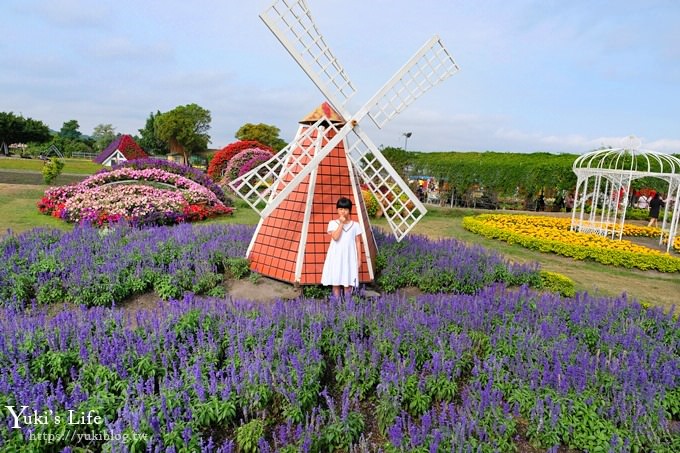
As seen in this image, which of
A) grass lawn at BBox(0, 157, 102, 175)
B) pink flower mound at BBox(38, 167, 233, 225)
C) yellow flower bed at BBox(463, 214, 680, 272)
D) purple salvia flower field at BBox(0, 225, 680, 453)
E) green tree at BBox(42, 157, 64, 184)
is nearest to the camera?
purple salvia flower field at BBox(0, 225, 680, 453)

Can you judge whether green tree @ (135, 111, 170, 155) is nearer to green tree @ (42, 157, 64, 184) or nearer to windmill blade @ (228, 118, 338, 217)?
green tree @ (42, 157, 64, 184)

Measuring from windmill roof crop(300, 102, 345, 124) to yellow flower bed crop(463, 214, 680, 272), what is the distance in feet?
23.4

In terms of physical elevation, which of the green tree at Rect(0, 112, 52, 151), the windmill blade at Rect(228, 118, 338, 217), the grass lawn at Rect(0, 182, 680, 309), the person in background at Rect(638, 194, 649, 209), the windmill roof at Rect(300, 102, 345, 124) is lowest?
the grass lawn at Rect(0, 182, 680, 309)

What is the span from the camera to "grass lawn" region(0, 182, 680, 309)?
8336 millimetres

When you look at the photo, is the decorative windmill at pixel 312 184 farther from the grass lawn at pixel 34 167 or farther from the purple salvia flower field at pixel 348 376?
the grass lawn at pixel 34 167

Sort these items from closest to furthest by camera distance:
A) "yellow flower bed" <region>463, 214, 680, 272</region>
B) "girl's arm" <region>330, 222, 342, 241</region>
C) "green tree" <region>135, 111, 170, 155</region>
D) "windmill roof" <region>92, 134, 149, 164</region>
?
"girl's arm" <region>330, 222, 342, 241</region>
"yellow flower bed" <region>463, 214, 680, 272</region>
"windmill roof" <region>92, 134, 149, 164</region>
"green tree" <region>135, 111, 170, 155</region>

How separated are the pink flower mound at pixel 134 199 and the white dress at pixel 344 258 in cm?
782

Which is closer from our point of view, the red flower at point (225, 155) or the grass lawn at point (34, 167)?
the red flower at point (225, 155)

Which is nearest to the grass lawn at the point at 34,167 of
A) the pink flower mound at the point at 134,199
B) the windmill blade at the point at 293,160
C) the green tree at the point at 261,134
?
the pink flower mound at the point at 134,199

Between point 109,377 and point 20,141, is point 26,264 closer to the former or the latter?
point 109,377

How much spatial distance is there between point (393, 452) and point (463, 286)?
434cm

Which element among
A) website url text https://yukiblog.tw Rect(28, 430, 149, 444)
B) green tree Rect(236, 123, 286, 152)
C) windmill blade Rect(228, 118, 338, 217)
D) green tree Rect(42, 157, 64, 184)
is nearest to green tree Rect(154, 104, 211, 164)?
green tree Rect(236, 123, 286, 152)

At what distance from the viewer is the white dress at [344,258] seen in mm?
6145

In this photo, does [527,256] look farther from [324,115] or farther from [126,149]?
[126,149]
